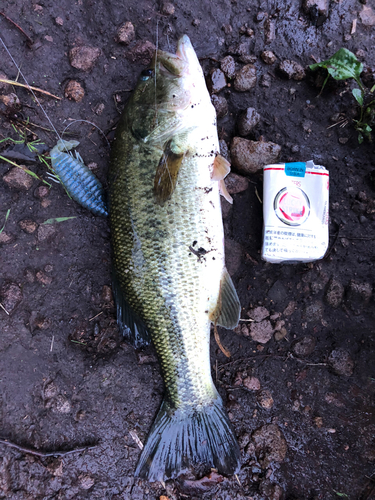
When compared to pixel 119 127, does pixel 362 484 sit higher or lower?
lower

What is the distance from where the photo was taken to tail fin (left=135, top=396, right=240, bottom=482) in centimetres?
249

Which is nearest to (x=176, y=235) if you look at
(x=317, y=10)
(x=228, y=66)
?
(x=228, y=66)

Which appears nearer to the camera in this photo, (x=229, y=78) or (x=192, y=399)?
(x=192, y=399)

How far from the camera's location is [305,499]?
2.69 metres

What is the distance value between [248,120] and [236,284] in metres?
1.44

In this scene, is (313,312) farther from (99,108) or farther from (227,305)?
(99,108)

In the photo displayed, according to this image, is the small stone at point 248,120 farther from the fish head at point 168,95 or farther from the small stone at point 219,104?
the fish head at point 168,95

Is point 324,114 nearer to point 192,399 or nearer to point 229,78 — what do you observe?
point 229,78

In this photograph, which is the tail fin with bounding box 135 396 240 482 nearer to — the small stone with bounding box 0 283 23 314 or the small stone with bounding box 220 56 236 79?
the small stone with bounding box 0 283 23 314

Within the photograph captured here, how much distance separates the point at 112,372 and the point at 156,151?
186cm

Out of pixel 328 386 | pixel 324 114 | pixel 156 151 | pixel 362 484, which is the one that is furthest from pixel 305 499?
pixel 324 114

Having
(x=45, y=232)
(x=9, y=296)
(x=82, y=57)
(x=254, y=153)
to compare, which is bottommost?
(x=9, y=296)

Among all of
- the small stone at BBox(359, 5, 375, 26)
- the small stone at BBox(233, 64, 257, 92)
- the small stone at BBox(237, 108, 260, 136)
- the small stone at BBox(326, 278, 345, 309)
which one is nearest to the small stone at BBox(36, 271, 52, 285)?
the small stone at BBox(237, 108, 260, 136)

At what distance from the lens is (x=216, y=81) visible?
2793 millimetres
